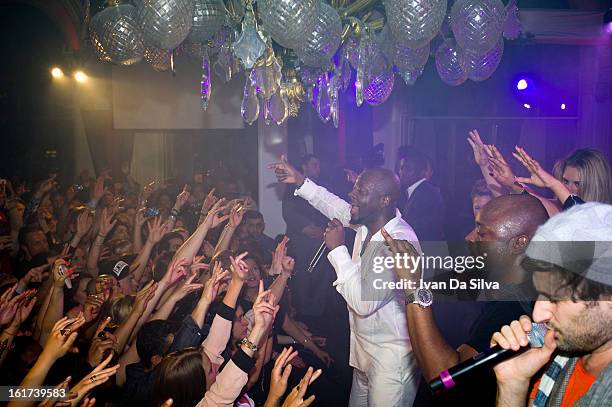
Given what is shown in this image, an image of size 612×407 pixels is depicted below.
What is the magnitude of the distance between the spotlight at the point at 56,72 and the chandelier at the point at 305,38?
506cm

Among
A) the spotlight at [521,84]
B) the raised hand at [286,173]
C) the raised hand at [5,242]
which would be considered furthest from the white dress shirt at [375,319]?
the spotlight at [521,84]

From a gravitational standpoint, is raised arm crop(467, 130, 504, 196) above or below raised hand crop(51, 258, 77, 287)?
above

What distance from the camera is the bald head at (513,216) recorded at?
5.59 ft

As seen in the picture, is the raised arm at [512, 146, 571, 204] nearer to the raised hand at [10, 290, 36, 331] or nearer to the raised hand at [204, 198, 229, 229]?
the raised hand at [204, 198, 229, 229]

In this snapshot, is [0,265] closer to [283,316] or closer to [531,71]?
[283,316]

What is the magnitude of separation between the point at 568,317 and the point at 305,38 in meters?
1.17

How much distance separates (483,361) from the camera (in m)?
1.16

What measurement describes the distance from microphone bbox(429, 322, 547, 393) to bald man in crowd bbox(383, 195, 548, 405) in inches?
5.6

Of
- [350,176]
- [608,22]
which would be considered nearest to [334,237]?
[350,176]

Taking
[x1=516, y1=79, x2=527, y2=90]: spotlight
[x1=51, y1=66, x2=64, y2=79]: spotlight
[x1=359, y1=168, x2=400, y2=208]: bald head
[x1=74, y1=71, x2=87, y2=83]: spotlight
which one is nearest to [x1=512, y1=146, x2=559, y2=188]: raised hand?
[x1=359, y1=168, x2=400, y2=208]: bald head

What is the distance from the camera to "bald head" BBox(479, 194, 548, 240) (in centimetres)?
171

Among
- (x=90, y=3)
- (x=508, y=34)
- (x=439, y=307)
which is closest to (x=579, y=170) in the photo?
(x=508, y=34)

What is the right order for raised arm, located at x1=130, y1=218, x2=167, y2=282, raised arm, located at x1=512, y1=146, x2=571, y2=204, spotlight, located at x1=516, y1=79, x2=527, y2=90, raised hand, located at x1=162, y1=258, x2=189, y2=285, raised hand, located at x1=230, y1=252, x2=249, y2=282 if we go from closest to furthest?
1. raised hand, located at x1=230, y1=252, x2=249, y2=282
2. raised arm, located at x1=512, y1=146, x2=571, y2=204
3. raised hand, located at x1=162, y1=258, x2=189, y2=285
4. raised arm, located at x1=130, y1=218, x2=167, y2=282
5. spotlight, located at x1=516, y1=79, x2=527, y2=90

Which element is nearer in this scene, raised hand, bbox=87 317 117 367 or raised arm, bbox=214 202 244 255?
raised hand, bbox=87 317 117 367
